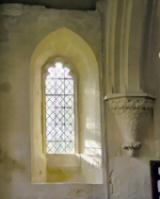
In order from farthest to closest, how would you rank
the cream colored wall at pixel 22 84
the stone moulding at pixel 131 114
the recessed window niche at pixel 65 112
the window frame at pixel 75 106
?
1. the window frame at pixel 75 106
2. the recessed window niche at pixel 65 112
3. the stone moulding at pixel 131 114
4. the cream colored wall at pixel 22 84

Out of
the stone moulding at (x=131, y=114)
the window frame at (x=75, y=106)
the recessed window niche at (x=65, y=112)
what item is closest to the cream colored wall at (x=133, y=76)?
the stone moulding at (x=131, y=114)

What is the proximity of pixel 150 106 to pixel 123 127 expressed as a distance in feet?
1.33

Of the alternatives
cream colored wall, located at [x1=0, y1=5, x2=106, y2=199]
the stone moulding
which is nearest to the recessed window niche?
cream colored wall, located at [x1=0, y1=5, x2=106, y2=199]

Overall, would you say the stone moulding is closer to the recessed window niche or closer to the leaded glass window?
the recessed window niche

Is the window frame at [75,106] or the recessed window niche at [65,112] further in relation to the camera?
the window frame at [75,106]

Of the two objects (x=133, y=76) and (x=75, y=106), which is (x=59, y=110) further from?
(x=133, y=76)

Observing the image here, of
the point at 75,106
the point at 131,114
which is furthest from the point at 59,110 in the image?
the point at 131,114

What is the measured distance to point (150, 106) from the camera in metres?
6.62

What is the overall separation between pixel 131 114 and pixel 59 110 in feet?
3.33

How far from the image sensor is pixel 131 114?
653cm

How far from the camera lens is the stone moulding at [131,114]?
649 centimetres

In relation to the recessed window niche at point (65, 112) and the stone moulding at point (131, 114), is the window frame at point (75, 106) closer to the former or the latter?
the recessed window niche at point (65, 112)

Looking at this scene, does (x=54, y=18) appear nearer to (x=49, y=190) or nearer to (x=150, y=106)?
(x=150, y=106)

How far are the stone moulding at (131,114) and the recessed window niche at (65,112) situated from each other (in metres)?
0.28
